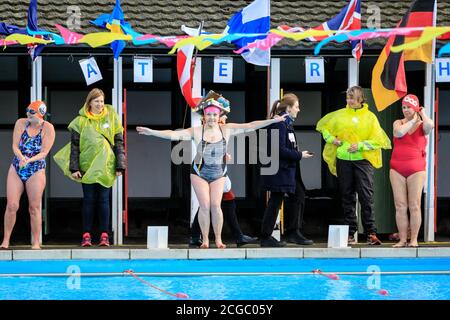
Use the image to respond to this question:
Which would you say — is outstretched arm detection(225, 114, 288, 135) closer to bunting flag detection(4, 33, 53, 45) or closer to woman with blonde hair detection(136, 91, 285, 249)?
woman with blonde hair detection(136, 91, 285, 249)

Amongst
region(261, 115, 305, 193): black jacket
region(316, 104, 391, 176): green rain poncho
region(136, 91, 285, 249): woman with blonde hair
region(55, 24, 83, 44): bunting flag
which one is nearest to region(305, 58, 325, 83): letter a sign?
region(316, 104, 391, 176): green rain poncho

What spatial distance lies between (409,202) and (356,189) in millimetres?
723

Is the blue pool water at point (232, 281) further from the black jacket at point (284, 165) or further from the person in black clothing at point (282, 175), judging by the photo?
the black jacket at point (284, 165)

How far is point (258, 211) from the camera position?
1377cm

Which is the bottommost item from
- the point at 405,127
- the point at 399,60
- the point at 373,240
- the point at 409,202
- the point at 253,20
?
the point at 373,240

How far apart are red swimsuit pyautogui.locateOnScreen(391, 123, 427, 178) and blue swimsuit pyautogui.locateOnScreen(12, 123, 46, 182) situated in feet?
14.3

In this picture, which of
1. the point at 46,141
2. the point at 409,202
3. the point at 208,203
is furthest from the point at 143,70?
the point at 409,202

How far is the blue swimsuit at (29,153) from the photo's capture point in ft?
35.4

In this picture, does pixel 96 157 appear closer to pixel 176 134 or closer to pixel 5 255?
pixel 176 134

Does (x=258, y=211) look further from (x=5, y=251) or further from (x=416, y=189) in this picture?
(x=5, y=251)

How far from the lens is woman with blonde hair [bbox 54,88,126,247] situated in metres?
11.0

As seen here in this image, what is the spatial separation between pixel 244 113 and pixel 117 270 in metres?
5.45

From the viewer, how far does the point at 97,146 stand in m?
11.1

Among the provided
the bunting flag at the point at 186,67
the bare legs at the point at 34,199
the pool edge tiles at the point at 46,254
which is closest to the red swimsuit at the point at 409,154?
the bunting flag at the point at 186,67
